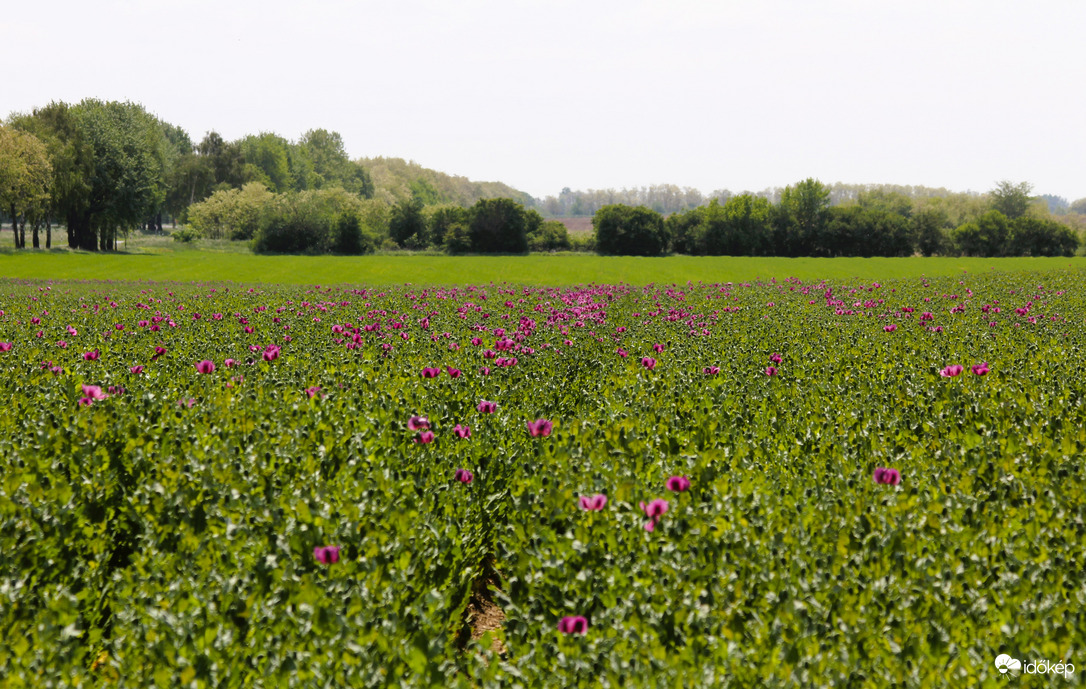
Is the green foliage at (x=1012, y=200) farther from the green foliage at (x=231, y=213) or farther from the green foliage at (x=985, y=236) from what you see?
the green foliage at (x=231, y=213)

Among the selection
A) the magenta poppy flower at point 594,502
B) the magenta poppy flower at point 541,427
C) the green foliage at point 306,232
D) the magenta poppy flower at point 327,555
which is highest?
the green foliage at point 306,232

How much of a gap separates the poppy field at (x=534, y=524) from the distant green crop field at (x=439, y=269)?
120 feet

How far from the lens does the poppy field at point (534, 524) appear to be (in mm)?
3043

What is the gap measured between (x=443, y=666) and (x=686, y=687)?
3.75 feet

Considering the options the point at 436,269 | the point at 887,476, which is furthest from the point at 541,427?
the point at 436,269

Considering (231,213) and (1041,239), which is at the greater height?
(231,213)

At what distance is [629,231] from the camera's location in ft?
273

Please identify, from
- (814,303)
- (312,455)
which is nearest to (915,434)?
(312,455)

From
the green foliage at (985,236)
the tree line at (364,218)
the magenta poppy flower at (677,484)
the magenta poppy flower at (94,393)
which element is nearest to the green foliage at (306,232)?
the tree line at (364,218)

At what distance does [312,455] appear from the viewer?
510cm

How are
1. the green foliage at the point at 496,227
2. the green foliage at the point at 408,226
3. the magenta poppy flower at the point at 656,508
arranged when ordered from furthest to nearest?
1. the green foliage at the point at 408,226
2. the green foliage at the point at 496,227
3. the magenta poppy flower at the point at 656,508

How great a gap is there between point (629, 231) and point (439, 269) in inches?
1448

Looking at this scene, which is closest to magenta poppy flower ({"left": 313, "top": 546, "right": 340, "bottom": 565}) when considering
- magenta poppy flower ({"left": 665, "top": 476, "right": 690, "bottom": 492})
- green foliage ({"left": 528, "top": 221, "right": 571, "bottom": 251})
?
magenta poppy flower ({"left": 665, "top": 476, "right": 690, "bottom": 492})

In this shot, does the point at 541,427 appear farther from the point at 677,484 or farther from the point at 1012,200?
the point at 1012,200
